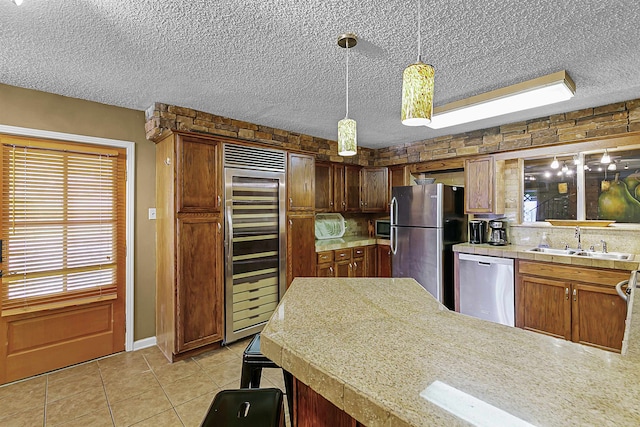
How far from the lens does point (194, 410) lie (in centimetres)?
217

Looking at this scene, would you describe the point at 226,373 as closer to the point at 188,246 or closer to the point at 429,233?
the point at 188,246

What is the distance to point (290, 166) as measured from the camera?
369cm

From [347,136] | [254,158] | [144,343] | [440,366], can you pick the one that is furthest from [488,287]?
[144,343]

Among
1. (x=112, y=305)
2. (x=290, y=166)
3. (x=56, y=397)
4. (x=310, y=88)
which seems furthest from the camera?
(x=290, y=166)

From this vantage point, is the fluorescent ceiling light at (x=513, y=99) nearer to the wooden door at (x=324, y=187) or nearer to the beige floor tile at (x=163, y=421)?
the wooden door at (x=324, y=187)

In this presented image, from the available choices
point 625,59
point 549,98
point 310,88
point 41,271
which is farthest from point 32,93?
point 625,59

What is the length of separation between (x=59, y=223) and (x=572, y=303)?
4.77m

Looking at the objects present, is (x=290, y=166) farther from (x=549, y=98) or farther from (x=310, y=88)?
(x=549, y=98)

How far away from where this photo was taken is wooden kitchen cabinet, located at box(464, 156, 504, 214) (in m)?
3.75

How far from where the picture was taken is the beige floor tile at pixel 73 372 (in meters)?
2.57

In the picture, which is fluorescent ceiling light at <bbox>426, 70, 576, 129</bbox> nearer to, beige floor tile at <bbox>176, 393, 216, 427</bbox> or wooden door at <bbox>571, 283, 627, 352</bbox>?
wooden door at <bbox>571, 283, 627, 352</bbox>

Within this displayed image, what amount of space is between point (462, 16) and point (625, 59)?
4.53 ft

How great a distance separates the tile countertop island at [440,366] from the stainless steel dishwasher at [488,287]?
216 centimetres

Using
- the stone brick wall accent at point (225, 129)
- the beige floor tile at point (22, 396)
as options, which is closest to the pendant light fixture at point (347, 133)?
the stone brick wall accent at point (225, 129)
